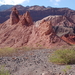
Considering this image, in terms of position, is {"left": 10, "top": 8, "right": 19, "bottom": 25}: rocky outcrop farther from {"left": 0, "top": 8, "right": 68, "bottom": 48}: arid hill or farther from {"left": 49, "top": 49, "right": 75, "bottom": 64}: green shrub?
{"left": 49, "top": 49, "right": 75, "bottom": 64}: green shrub

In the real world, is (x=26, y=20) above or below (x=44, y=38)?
above

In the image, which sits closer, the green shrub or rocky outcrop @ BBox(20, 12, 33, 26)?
the green shrub

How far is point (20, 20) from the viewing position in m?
28.6

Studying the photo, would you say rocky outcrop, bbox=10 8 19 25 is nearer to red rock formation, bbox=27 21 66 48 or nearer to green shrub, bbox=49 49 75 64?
red rock formation, bbox=27 21 66 48

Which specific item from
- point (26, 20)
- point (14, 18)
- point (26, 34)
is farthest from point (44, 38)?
point (14, 18)

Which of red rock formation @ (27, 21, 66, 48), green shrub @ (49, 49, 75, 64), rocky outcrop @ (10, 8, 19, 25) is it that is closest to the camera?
green shrub @ (49, 49, 75, 64)

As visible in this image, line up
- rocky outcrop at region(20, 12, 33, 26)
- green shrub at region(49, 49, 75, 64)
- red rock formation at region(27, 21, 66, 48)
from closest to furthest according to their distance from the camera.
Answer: green shrub at region(49, 49, 75, 64) → red rock formation at region(27, 21, 66, 48) → rocky outcrop at region(20, 12, 33, 26)

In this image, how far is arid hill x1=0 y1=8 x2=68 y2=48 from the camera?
2403 centimetres

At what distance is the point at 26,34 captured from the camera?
26.5 meters

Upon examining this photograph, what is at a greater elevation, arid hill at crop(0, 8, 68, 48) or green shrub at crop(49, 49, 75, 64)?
green shrub at crop(49, 49, 75, 64)

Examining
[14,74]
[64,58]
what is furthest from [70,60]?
[14,74]

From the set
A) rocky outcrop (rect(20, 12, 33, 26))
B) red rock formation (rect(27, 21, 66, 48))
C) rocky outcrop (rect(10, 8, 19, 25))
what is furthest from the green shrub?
rocky outcrop (rect(10, 8, 19, 25))

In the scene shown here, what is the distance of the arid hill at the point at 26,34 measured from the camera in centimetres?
2403

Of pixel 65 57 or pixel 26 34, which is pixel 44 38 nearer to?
pixel 26 34
